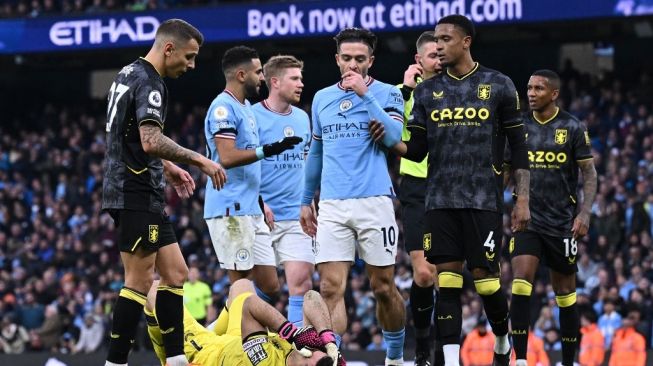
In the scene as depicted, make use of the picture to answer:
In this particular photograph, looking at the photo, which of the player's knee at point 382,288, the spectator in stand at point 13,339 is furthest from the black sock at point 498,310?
the spectator in stand at point 13,339

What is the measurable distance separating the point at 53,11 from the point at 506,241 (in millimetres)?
13756

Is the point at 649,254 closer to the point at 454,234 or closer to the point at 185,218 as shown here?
the point at 185,218

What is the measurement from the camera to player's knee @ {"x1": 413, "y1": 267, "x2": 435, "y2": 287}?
10438 millimetres

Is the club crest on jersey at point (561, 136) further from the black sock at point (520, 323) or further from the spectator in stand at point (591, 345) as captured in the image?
the spectator in stand at point (591, 345)

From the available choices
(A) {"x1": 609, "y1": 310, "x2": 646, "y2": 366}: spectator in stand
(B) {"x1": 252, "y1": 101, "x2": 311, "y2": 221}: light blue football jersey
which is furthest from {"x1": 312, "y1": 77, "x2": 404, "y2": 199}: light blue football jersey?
(A) {"x1": 609, "y1": 310, "x2": 646, "y2": 366}: spectator in stand

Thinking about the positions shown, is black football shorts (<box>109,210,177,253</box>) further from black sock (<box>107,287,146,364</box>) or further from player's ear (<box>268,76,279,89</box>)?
player's ear (<box>268,76,279,89</box>)

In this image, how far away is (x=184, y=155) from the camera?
8398 mm

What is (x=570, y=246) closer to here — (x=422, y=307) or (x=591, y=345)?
(x=422, y=307)

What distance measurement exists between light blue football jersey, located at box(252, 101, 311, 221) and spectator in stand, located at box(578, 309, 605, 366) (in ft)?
22.3

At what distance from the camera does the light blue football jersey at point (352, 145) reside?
9.61 metres

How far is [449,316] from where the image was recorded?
9.05 m

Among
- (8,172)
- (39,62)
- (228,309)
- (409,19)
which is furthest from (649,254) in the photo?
(39,62)

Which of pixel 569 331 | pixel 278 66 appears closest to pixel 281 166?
pixel 278 66

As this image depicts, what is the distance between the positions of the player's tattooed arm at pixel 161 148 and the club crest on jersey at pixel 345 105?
160cm
